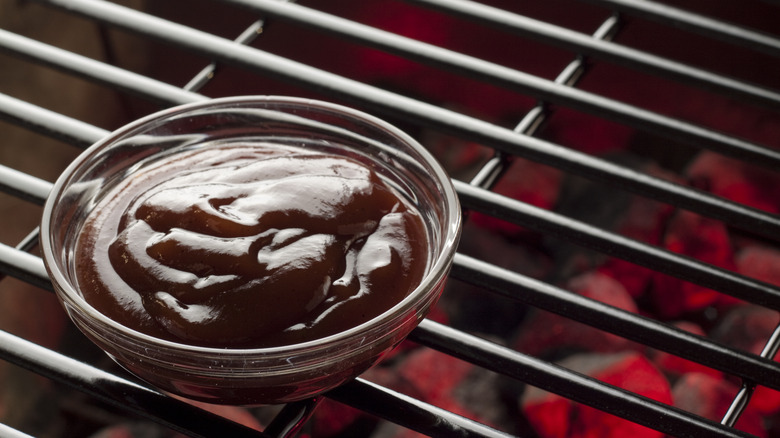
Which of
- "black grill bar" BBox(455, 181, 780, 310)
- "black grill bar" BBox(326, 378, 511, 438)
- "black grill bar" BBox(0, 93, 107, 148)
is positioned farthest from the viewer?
"black grill bar" BBox(0, 93, 107, 148)

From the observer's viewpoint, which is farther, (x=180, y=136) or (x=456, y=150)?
(x=456, y=150)

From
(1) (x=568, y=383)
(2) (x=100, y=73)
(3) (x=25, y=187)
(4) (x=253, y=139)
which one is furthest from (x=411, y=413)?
(2) (x=100, y=73)

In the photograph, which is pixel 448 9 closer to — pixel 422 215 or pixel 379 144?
pixel 379 144

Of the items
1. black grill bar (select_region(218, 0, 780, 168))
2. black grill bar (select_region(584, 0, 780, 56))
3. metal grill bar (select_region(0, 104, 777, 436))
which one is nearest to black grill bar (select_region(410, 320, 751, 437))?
metal grill bar (select_region(0, 104, 777, 436))

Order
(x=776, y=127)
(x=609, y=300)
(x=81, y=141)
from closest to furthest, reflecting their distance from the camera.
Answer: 1. (x=81, y=141)
2. (x=609, y=300)
3. (x=776, y=127)

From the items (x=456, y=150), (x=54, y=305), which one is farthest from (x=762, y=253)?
(x=54, y=305)

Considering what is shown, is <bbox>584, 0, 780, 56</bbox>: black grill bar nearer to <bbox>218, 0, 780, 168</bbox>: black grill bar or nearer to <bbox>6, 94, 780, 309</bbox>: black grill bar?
<bbox>218, 0, 780, 168</bbox>: black grill bar
